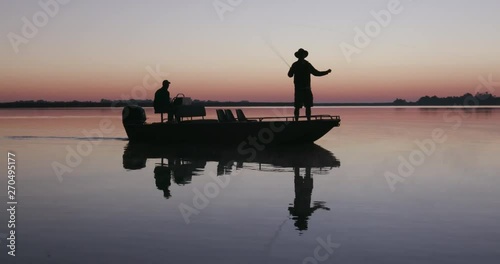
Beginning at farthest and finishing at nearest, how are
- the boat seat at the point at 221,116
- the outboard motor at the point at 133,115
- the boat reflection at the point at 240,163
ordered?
the outboard motor at the point at 133,115, the boat seat at the point at 221,116, the boat reflection at the point at 240,163

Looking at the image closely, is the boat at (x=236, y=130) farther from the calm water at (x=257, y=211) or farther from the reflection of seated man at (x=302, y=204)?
the reflection of seated man at (x=302, y=204)

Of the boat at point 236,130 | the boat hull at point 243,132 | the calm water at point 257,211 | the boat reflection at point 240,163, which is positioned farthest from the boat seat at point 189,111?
the calm water at point 257,211

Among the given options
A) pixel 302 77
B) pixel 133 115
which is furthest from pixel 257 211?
pixel 133 115

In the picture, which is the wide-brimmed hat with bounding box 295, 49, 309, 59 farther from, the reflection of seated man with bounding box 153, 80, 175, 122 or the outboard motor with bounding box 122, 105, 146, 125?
the outboard motor with bounding box 122, 105, 146, 125

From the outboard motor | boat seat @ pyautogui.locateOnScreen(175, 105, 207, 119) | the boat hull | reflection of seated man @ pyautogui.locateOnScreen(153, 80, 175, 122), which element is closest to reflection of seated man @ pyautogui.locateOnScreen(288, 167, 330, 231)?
the boat hull

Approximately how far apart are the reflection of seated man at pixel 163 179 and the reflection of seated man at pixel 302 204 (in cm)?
242

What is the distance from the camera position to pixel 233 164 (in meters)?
15.9

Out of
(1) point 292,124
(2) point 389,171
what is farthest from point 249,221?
(1) point 292,124

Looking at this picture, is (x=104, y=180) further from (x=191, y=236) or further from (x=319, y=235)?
(x=319, y=235)

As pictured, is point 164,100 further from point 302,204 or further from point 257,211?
point 257,211

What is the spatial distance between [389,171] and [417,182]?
2.06 metres

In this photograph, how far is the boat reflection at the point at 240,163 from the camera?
1023 cm

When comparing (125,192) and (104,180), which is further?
(104,180)

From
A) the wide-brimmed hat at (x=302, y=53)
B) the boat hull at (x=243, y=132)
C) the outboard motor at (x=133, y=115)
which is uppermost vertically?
the wide-brimmed hat at (x=302, y=53)
